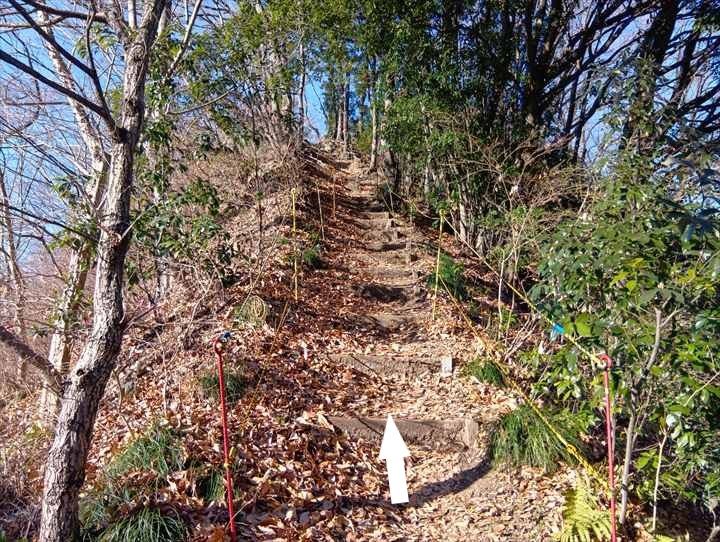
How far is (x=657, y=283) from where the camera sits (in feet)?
8.47

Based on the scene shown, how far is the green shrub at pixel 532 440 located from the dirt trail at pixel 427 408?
11cm

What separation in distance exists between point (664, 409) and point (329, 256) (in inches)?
247

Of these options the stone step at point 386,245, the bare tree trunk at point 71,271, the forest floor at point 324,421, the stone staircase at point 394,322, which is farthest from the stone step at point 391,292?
the bare tree trunk at point 71,271

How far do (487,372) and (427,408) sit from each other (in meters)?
0.85

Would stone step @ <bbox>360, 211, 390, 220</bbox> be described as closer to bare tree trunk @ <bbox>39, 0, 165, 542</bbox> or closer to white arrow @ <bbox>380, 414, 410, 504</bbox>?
white arrow @ <bbox>380, 414, 410, 504</bbox>

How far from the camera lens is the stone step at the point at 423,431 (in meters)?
4.31

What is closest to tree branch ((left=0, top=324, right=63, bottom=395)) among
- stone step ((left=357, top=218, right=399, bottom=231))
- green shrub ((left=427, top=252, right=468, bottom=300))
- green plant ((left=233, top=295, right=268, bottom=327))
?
green plant ((left=233, top=295, right=268, bottom=327))

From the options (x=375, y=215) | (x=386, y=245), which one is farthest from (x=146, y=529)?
(x=375, y=215)

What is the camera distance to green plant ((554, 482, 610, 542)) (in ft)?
10.3

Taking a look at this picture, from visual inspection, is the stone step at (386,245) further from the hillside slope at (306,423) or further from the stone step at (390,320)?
the stone step at (390,320)

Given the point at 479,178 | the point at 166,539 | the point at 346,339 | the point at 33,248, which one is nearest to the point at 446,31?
the point at 479,178

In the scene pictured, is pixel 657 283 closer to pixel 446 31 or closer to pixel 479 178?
pixel 479 178

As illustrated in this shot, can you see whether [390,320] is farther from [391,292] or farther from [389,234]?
[389,234]

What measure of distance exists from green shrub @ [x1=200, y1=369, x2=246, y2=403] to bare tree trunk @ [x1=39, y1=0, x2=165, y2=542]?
5.31 feet
